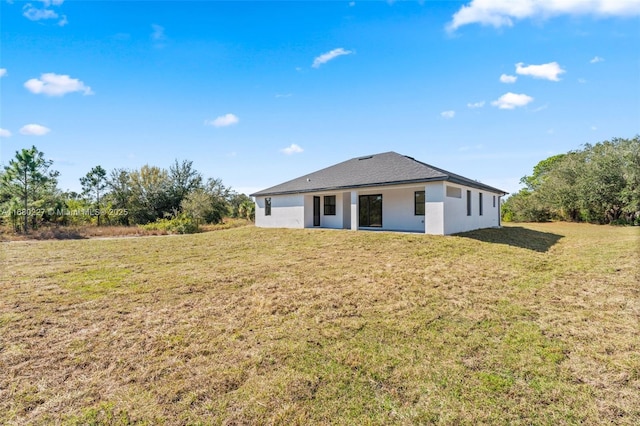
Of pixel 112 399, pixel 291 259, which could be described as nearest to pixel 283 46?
pixel 291 259

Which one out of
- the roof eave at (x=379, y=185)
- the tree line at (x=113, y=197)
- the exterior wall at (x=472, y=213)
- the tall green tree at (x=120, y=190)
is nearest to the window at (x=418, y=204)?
the exterior wall at (x=472, y=213)

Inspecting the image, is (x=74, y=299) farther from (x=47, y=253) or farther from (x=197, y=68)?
(x=197, y=68)

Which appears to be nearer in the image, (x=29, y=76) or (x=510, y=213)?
(x=29, y=76)

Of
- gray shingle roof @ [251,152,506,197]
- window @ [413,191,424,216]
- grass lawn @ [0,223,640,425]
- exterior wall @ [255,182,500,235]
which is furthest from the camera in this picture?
window @ [413,191,424,216]

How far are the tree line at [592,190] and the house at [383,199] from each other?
10.7 meters

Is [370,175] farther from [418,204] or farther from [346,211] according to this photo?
[346,211]

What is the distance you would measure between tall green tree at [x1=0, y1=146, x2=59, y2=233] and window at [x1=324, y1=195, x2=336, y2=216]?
1944 cm

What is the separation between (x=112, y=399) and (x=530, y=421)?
12.3 ft

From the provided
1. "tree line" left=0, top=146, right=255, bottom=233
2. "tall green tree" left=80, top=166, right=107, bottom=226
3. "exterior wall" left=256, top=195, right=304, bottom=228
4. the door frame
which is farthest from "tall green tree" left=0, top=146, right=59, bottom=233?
the door frame

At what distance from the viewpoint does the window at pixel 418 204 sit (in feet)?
47.3

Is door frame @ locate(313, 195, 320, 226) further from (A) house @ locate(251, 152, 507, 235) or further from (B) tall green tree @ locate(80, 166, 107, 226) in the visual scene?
(B) tall green tree @ locate(80, 166, 107, 226)

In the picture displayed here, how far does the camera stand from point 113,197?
27.4 metres

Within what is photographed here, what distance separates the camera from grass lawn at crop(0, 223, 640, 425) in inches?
102

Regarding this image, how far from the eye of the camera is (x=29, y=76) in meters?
10.5
